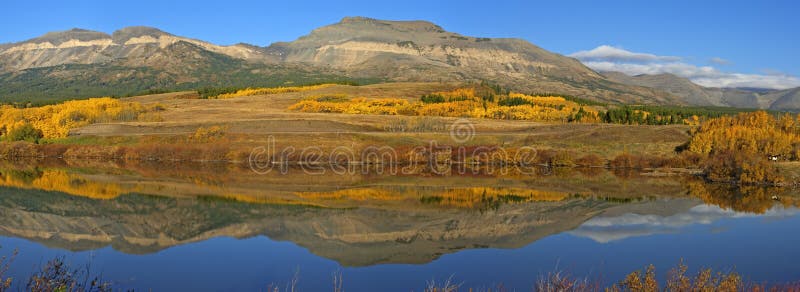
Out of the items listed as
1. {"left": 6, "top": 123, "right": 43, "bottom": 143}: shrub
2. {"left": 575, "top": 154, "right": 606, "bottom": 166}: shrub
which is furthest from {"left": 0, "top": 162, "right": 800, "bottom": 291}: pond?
{"left": 6, "top": 123, "right": 43, "bottom": 143}: shrub

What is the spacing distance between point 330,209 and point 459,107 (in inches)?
3747

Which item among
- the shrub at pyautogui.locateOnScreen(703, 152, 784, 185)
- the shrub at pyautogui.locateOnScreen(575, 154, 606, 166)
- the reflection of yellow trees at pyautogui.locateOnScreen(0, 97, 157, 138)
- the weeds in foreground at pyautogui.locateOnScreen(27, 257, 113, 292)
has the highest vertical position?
the reflection of yellow trees at pyautogui.locateOnScreen(0, 97, 157, 138)

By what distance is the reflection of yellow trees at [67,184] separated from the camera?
4334 cm

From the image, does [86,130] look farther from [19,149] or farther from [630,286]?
[630,286]

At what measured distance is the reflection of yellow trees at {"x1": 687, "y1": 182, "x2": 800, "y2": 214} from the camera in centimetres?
3981

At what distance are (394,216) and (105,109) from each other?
93.8 meters

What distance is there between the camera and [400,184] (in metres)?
51.8

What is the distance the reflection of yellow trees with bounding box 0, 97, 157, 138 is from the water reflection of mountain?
39.4 meters

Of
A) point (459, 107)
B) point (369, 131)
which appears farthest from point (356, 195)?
point (459, 107)

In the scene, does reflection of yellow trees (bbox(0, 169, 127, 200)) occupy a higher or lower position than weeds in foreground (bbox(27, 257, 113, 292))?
lower

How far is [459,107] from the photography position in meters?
130

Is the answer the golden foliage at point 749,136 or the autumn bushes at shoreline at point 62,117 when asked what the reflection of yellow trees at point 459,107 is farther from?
the golden foliage at point 749,136

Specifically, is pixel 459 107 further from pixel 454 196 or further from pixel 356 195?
pixel 356 195

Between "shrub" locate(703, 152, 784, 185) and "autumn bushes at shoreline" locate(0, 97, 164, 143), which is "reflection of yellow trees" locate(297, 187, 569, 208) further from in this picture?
"autumn bushes at shoreline" locate(0, 97, 164, 143)
